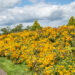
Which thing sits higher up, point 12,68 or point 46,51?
point 46,51

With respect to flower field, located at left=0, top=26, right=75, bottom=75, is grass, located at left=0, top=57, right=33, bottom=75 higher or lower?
lower

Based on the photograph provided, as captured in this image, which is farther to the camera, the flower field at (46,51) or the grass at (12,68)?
the grass at (12,68)

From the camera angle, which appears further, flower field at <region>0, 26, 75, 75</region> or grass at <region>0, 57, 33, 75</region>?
grass at <region>0, 57, 33, 75</region>

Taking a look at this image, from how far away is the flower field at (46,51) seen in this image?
653 centimetres

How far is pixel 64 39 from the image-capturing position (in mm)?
9344

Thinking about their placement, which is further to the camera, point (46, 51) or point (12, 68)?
point (12, 68)

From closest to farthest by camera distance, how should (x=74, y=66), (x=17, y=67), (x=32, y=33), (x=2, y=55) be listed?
Result: (x=74, y=66) → (x=17, y=67) → (x=2, y=55) → (x=32, y=33)

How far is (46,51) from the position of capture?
8.12 meters

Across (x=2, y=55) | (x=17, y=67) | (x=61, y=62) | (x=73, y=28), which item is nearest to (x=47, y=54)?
(x=61, y=62)

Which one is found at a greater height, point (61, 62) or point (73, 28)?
point (73, 28)

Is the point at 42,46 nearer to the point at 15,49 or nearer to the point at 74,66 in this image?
the point at 15,49

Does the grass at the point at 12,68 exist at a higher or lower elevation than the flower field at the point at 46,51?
lower

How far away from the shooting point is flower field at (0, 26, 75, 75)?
6.53 metres

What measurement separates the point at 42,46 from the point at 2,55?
13.2ft
